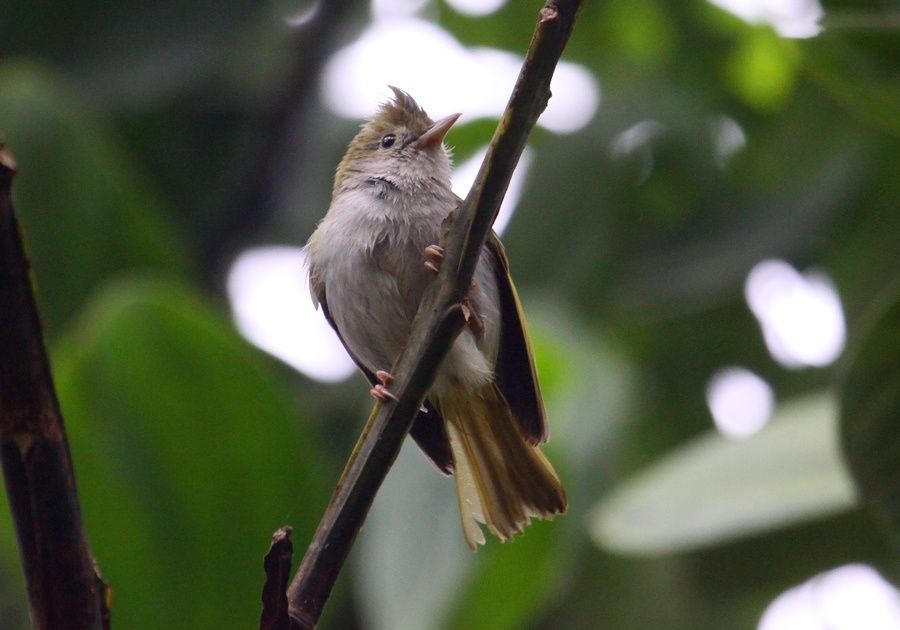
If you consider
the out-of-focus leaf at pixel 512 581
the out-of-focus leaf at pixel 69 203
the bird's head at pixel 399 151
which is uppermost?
the bird's head at pixel 399 151

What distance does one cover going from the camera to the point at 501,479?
2949 millimetres

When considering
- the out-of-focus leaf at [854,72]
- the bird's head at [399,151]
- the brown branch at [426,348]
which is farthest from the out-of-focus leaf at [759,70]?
the brown branch at [426,348]

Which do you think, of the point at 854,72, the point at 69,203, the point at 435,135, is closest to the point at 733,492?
the point at 854,72

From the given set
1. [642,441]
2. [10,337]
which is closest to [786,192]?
[642,441]

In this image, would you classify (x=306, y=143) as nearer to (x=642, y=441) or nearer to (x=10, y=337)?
(x=642, y=441)

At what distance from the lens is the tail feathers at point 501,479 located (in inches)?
113

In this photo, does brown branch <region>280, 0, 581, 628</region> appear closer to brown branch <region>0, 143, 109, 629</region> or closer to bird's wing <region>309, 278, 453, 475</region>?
brown branch <region>0, 143, 109, 629</region>

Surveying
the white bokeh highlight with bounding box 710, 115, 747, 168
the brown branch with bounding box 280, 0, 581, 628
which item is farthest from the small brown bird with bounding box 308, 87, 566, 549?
the white bokeh highlight with bounding box 710, 115, 747, 168

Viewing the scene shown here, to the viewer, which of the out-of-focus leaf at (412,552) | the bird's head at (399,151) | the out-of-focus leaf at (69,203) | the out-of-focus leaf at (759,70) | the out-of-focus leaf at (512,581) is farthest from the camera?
the out-of-focus leaf at (759,70)

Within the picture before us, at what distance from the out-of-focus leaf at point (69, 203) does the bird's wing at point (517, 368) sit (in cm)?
163

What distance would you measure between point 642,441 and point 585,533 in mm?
1214

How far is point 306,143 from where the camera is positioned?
17.9 feet

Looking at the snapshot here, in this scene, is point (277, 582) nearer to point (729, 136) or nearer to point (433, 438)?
point (433, 438)

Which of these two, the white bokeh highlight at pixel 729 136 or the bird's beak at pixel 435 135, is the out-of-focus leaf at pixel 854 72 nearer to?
the bird's beak at pixel 435 135
